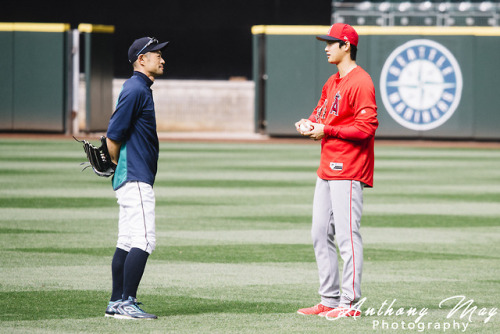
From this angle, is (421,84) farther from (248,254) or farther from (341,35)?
(341,35)

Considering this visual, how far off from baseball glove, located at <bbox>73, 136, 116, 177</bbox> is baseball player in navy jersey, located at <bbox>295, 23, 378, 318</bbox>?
4.19 feet

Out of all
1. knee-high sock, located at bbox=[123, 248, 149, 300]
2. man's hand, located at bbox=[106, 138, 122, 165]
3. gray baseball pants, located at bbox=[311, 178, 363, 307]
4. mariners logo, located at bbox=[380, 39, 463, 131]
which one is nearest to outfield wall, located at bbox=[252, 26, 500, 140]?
mariners logo, located at bbox=[380, 39, 463, 131]

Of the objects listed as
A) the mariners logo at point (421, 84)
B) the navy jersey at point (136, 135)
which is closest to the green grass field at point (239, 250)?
the navy jersey at point (136, 135)

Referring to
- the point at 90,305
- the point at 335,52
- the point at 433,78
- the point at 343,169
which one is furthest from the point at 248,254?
the point at 433,78

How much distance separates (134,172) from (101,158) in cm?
25

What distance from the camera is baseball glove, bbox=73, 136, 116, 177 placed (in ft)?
20.5

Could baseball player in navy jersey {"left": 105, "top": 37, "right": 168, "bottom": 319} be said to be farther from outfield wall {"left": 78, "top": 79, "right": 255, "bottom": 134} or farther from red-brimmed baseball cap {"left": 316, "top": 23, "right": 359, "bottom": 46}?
outfield wall {"left": 78, "top": 79, "right": 255, "bottom": 134}

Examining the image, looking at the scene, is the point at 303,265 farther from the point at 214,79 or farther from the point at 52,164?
the point at 214,79

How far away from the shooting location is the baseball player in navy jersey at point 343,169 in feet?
20.5

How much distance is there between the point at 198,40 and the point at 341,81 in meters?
23.8

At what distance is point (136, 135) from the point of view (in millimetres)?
6250

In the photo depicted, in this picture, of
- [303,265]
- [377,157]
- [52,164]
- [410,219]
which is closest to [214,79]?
[377,157]

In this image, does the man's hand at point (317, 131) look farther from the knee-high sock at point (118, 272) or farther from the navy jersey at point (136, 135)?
the knee-high sock at point (118, 272)

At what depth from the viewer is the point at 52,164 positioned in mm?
17734
